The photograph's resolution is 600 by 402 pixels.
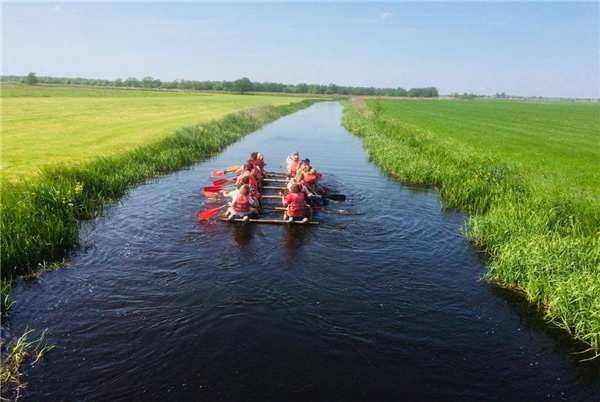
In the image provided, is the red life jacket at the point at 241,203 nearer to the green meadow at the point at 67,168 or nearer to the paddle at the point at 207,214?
the paddle at the point at 207,214

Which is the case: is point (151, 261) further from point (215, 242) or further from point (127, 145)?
point (127, 145)

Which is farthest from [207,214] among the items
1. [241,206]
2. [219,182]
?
[219,182]

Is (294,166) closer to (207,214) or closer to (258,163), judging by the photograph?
(258,163)

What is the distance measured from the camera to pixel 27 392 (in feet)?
21.4

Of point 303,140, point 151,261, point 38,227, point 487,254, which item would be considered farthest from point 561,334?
point 303,140

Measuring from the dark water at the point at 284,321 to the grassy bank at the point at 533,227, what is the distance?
642 mm

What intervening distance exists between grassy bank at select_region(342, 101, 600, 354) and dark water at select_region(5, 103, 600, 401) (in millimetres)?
642

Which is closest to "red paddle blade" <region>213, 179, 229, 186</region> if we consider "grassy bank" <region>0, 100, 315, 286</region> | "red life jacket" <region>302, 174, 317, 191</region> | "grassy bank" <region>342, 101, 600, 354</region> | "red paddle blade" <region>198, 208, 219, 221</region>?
"grassy bank" <region>0, 100, 315, 286</region>

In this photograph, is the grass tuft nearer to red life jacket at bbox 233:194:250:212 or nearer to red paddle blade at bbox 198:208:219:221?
red paddle blade at bbox 198:208:219:221

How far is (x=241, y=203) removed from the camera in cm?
1500

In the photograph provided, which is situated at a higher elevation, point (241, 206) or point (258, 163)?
point (258, 163)

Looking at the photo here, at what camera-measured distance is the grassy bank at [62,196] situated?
1073cm

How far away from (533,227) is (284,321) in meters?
8.91

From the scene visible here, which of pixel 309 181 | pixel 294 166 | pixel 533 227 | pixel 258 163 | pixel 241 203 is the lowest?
pixel 241 203
